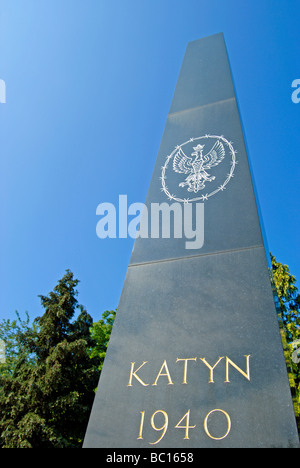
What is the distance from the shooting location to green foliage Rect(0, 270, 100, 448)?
10.2m

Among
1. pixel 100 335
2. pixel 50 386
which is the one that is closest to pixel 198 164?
pixel 50 386

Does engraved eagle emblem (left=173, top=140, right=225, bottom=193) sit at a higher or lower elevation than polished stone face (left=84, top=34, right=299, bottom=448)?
higher

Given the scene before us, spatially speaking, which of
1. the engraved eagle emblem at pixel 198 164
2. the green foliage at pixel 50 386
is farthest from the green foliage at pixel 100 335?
the engraved eagle emblem at pixel 198 164

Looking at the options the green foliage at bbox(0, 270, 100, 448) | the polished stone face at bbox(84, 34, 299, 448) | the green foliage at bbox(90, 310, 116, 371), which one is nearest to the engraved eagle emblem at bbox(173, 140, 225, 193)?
the polished stone face at bbox(84, 34, 299, 448)

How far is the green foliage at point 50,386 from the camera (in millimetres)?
10172

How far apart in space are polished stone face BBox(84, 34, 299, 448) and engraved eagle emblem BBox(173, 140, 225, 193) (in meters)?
0.02

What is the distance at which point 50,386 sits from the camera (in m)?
10.8

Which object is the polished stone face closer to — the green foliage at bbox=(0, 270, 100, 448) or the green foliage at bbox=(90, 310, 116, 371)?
the green foliage at bbox=(0, 270, 100, 448)

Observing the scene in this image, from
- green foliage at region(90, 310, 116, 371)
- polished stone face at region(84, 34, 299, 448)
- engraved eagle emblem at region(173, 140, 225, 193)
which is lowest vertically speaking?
polished stone face at region(84, 34, 299, 448)

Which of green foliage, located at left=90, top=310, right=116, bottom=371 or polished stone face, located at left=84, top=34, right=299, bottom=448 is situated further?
green foliage, located at left=90, top=310, right=116, bottom=371

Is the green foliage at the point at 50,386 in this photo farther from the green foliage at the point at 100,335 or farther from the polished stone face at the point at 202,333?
the polished stone face at the point at 202,333

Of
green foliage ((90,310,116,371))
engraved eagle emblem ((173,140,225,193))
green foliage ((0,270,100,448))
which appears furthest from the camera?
green foliage ((90,310,116,371))

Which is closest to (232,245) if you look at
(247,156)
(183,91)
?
(247,156)
